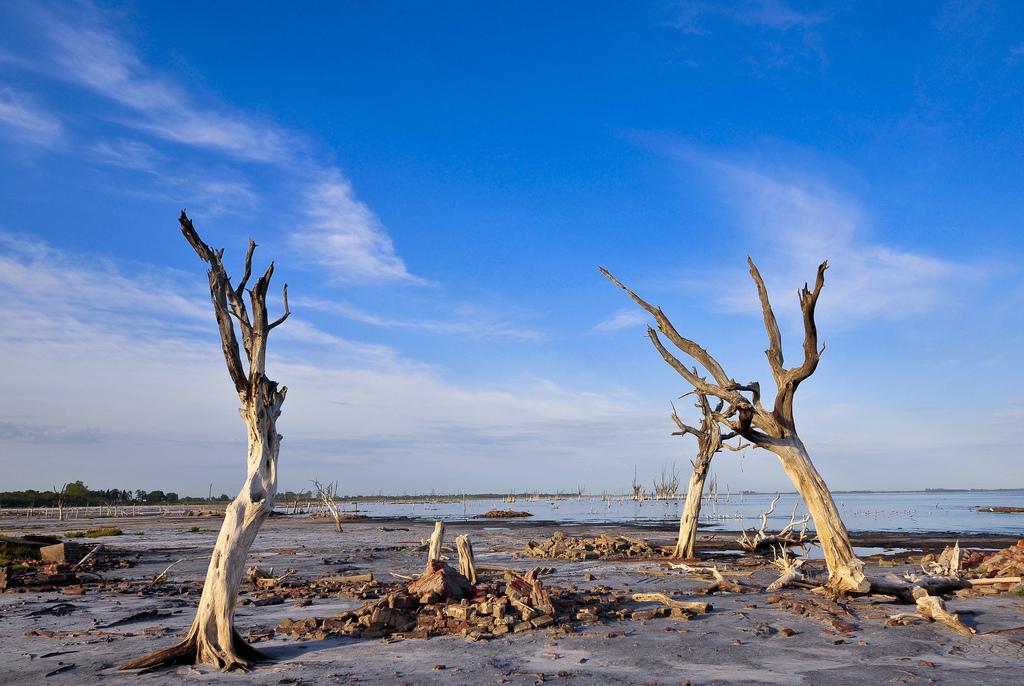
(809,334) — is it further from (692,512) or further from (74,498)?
(74,498)

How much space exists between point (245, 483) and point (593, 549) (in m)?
17.0

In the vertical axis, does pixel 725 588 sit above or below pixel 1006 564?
below

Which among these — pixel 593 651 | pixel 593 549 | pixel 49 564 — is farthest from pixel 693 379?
pixel 49 564

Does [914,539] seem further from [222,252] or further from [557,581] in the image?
[222,252]

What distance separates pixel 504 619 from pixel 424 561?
1311cm

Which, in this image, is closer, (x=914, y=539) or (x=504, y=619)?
(x=504, y=619)

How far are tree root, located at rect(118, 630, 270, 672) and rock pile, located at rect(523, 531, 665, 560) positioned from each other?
15.7m

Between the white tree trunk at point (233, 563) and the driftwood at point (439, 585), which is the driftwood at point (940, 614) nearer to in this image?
the driftwood at point (439, 585)

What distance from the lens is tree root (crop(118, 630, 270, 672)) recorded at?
829 cm

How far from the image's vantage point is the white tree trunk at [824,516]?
12805 mm

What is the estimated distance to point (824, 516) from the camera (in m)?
13.2

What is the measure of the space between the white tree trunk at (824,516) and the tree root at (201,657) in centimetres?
965

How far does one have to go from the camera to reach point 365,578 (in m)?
16.2

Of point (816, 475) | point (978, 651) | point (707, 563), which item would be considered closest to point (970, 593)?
point (816, 475)
